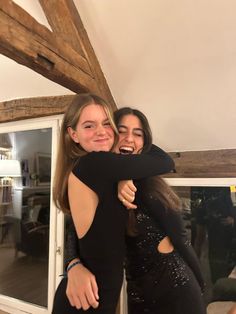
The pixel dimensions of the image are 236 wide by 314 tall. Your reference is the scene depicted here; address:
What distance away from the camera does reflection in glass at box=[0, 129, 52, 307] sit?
2.69m

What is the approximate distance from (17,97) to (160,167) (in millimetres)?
2026

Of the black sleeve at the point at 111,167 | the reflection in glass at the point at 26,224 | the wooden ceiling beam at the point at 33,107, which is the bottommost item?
the reflection in glass at the point at 26,224

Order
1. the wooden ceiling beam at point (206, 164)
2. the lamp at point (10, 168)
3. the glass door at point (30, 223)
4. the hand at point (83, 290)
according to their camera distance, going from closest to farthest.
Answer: the hand at point (83, 290)
the wooden ceiling beam at point (206, 164)
the glass door at point (30, 223)
the lamp at point (10, 168)

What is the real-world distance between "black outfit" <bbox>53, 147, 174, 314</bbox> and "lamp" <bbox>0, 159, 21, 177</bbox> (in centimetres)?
215

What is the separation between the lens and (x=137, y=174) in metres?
0.96

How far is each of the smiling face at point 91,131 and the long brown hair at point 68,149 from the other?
0.02 metres

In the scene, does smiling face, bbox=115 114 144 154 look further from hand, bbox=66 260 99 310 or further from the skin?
hand, bbox=66 260 99 310

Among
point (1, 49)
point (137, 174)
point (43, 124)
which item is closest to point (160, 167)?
point (137, 174)

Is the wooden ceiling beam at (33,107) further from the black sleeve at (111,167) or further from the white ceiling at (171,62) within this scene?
the black sleeve at (111,167)

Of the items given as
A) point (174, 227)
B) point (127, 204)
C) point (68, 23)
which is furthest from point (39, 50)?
point (174, 227)

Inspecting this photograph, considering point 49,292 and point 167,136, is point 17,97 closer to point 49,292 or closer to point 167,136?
point 167,136

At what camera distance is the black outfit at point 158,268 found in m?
0.93

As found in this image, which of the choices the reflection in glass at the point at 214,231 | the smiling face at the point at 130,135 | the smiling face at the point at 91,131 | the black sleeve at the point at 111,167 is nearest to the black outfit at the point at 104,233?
the black sleeve at the point at 111,167

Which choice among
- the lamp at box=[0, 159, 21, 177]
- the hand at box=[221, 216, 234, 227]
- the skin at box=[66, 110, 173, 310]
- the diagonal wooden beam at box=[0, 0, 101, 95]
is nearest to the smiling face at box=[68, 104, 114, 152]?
the skin at box=[66, 110, 173, 310]
